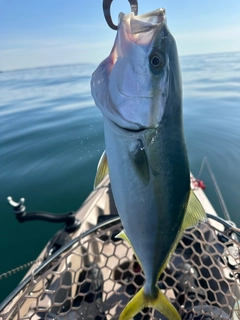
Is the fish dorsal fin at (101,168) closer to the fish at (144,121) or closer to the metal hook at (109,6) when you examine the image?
the fish at (144,121)

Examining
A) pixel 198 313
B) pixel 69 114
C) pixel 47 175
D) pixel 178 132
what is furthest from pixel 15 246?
pixel 69 114

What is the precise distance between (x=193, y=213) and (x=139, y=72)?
2.77 feet

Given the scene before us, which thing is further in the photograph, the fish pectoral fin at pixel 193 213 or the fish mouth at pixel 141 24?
the fish pectoral fin at pixel 193 213

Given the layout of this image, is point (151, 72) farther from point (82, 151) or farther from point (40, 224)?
point (82, 151)

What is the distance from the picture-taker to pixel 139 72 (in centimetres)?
129

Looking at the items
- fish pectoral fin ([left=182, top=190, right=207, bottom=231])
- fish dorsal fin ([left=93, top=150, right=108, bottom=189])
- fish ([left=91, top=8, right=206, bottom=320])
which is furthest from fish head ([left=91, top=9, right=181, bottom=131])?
fish pectoral fin ([left=182, top=190, right=207, bottom=231])

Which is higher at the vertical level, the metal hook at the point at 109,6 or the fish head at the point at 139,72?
the metal hook at the point at 109,6

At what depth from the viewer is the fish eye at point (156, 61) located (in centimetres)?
129

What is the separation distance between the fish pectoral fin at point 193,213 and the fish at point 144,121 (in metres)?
0.10

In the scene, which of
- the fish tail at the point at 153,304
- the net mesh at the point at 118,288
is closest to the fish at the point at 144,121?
the fish tail at the point at 153,304

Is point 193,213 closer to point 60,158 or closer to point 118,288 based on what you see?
point 118,288

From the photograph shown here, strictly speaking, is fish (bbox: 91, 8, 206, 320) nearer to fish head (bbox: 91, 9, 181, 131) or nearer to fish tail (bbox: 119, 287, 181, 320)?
fish head (bbox: 91, 9, 181, 131)

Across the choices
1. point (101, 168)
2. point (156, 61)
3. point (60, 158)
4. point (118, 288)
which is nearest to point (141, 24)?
point (156, 61)

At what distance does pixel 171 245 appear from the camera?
1592 mm
